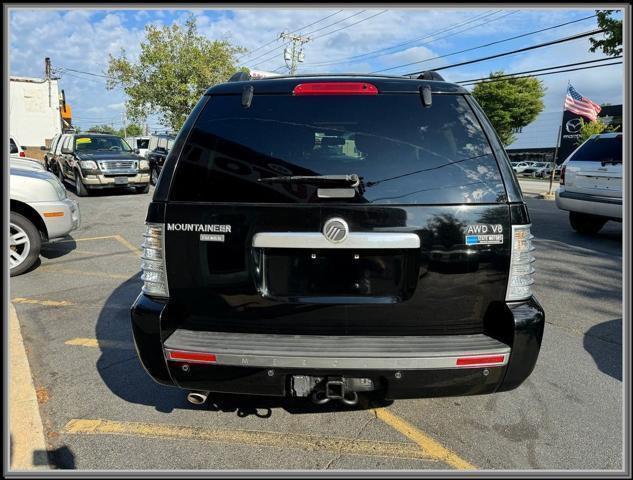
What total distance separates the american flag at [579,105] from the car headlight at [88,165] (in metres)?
18.6

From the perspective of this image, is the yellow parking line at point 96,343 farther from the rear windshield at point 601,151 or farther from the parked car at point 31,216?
the rear windshield at point 601,151

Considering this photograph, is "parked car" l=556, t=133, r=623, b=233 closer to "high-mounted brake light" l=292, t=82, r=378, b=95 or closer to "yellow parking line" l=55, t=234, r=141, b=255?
"high-mounted brake light" l=292, t=82, r=378, b=95

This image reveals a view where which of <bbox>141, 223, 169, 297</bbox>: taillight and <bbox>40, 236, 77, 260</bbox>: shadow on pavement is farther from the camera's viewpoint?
<bbox>40, 236, 77, 260</bbox>: shadow on pavement

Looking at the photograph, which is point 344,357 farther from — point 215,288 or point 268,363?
point 215,288

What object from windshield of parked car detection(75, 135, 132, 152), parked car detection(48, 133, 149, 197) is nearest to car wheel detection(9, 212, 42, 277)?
parked car detection(48, 133, 149, 197)

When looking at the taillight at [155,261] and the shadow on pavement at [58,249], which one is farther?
the shadow on pavement at [58,249]

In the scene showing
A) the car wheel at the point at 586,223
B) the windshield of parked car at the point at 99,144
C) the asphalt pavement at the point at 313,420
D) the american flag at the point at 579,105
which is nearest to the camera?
the asphalt pavement at the point at 313,420

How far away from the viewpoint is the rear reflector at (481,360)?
2.19 m

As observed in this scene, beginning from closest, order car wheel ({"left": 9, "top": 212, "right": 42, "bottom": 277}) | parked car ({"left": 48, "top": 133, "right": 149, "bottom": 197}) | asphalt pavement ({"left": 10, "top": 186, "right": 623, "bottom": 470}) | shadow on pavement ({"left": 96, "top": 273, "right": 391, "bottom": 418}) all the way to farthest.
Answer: asphalt pavement ({"left": 10, "top": 186, "right": 623, "bottom": 470})
shadow on pavement ({"left": 96, "top": 273, "right": 391, "bottom": 418})
car wheel ({"left": 9, "top": 212, "right": 42, "bottom": 277})
parked car ({"left": 48, "top": 133, "right": 149, "bottom": 197})

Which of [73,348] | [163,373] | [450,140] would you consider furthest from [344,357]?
[73,348]

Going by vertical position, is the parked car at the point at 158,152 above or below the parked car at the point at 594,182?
above

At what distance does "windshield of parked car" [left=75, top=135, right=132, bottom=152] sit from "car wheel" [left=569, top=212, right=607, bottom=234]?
44.7ft

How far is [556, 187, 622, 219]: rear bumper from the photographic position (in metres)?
8.15

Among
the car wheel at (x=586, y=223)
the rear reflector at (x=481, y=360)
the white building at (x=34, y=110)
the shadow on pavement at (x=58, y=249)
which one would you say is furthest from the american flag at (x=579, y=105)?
the white building at (x=34, y=110)
